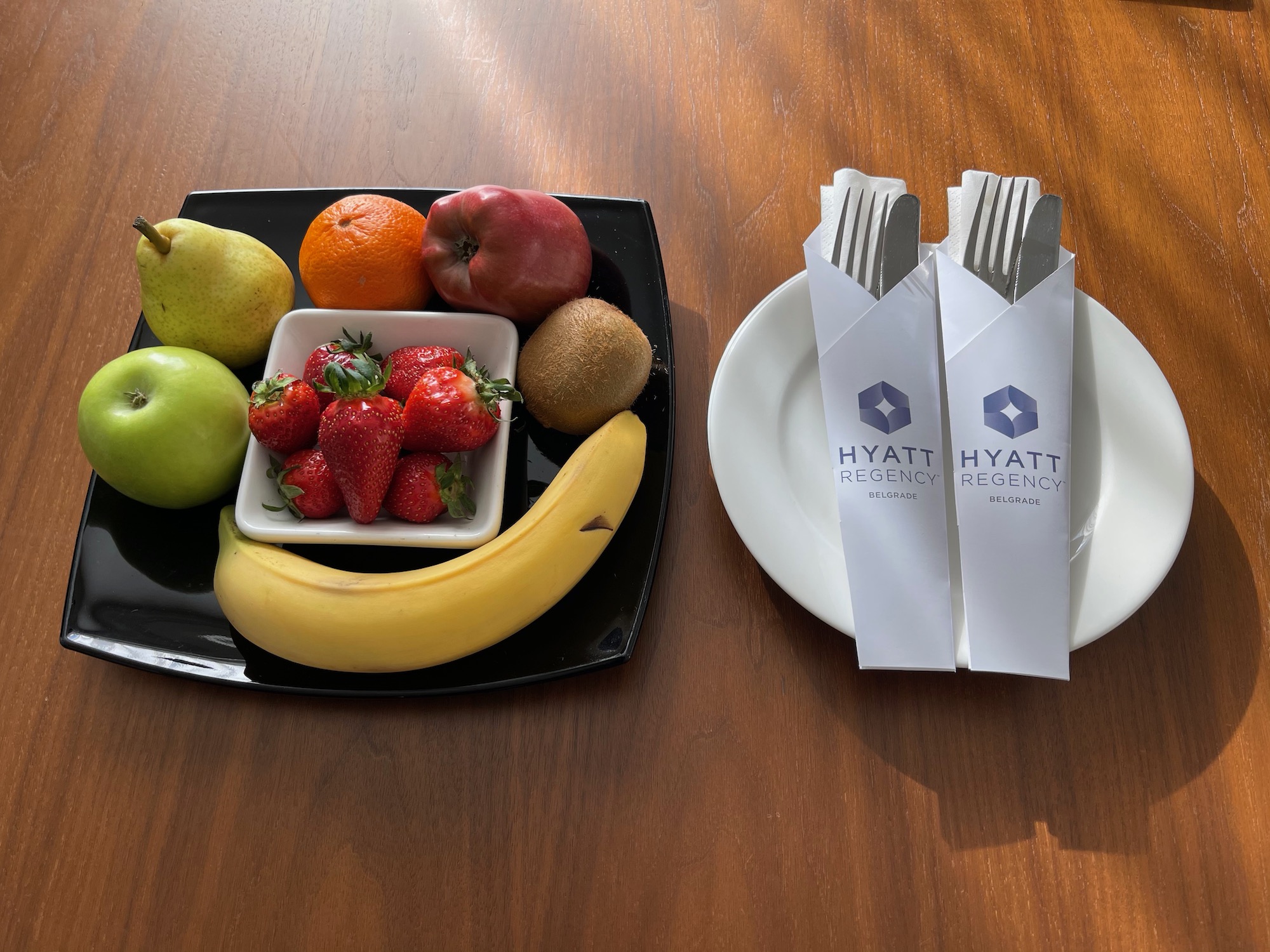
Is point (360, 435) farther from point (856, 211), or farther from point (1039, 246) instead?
point (1039, 246)

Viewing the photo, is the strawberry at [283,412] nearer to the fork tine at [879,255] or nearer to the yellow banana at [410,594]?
the yellow banana at [410,594]

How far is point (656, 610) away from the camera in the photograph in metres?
0.69

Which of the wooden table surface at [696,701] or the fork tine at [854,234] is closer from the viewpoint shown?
the wooden table surface at [696,701]

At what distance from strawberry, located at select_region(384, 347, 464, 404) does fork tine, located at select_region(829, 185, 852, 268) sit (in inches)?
13.5

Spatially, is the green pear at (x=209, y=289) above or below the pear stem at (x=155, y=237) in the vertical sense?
below

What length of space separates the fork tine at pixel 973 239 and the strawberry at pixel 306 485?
573 mm

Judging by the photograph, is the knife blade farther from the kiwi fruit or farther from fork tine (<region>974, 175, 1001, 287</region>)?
the kiwi fruit

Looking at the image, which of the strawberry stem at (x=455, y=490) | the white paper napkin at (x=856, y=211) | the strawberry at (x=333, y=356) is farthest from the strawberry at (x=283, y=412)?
the white paper napkin at (x=856, y=211)

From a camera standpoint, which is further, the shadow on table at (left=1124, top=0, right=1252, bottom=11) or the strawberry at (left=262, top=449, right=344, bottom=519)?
the shadow on table at (left=1124, top=0, right=1252, bottom=11)

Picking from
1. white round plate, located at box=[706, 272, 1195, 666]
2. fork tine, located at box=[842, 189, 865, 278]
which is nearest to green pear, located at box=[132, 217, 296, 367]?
white round plate, located at box=[706, 272, 1195, 666]

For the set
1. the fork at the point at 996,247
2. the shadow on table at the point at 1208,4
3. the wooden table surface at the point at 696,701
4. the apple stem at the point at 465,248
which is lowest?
the wooden table surface at the point at 696,701

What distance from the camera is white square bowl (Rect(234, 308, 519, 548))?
0.63 metres

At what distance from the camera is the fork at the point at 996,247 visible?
2.27ft

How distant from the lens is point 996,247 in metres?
0.71
